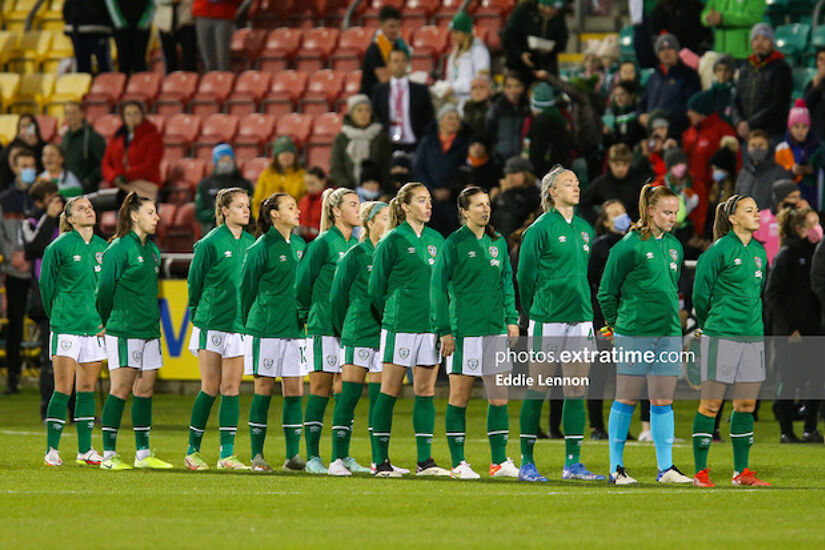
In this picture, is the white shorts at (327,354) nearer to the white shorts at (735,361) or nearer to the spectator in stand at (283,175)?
the white shorts at (735,361)

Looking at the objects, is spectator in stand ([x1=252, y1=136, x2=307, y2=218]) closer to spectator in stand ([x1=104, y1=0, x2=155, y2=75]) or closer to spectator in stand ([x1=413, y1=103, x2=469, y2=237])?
spectator in stand ([x1=413, y1=103, x2=469, y2=237])

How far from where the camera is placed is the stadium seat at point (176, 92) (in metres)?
25.5

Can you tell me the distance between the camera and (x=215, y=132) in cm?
2459

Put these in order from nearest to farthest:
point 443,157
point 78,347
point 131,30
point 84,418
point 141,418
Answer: point 141,418, point 84,418, point 78,347, point 443,157, point 131,30

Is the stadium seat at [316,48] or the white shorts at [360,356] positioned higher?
the stadium seat at [316,48]

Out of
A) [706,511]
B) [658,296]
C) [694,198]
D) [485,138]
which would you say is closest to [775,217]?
[694,198]

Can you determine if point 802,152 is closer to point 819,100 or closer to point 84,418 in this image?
point 819,100

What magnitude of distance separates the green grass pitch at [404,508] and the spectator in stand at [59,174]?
6.44 m

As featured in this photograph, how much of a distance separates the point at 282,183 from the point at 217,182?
941 mm

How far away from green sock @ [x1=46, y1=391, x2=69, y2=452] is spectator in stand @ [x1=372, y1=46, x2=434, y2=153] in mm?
8368

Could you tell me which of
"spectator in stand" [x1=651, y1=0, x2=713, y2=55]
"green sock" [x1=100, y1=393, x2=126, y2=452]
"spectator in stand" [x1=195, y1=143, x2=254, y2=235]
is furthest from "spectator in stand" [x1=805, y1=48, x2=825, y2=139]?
"green sock" [x1=100, y1=393, x2=126, y2=452]

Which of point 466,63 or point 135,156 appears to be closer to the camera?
point 466,63

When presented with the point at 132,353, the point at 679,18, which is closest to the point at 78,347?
the point at 132,353

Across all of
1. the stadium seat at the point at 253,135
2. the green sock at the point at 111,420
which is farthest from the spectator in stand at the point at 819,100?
the green sock at the point at 111,420
